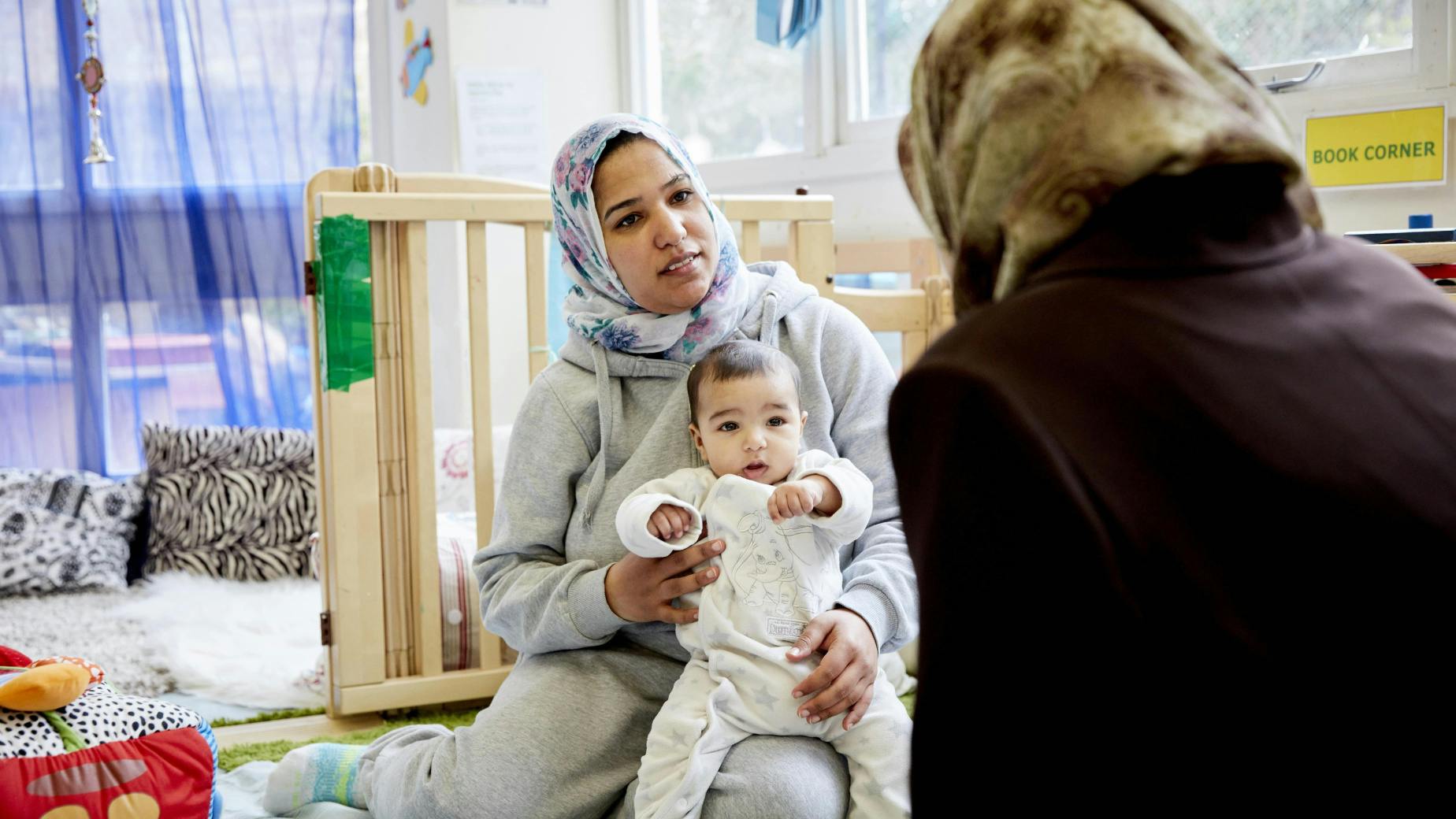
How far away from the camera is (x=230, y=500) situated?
3281mm

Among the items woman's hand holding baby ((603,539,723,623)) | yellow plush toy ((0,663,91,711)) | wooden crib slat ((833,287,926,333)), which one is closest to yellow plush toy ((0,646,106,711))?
yellow plush toy ((0,663,91,711))

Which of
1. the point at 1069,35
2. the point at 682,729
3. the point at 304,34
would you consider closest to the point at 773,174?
the point at 304,34

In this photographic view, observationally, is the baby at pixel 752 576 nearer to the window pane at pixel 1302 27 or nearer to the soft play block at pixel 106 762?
the soft play block at pixel 106 762

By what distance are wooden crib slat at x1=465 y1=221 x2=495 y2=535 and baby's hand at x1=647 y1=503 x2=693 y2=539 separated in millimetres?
770

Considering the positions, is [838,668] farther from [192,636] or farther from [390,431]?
[192,636]

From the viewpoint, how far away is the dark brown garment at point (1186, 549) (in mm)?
651

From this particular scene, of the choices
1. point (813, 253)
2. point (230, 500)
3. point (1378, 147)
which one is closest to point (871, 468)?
point (813, 253)

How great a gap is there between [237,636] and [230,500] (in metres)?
0.70

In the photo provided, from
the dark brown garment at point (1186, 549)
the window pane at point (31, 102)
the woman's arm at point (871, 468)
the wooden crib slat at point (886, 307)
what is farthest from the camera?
the window pane at point (31, 102)

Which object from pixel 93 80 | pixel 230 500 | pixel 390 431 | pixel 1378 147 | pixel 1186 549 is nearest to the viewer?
pixel 1186 549

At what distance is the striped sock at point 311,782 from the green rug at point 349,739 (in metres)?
0.19

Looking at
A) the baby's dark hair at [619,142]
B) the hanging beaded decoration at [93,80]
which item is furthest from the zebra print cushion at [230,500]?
the baby's dark hair at [619,142]

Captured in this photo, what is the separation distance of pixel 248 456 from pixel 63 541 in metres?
0.51

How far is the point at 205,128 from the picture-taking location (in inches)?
146
